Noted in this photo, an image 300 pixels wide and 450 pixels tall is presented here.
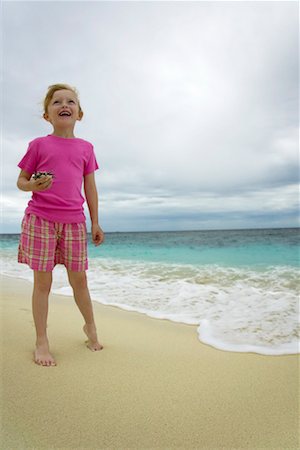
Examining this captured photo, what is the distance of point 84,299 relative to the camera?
230cm

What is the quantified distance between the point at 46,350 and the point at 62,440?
0.77m

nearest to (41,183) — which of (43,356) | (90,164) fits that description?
(90,164)

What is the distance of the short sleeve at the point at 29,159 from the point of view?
6.99ft

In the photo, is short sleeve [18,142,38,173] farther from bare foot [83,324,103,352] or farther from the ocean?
the ocean

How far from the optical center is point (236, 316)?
138 inches

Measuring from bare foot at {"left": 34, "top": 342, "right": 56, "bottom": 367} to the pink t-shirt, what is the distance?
773 mm

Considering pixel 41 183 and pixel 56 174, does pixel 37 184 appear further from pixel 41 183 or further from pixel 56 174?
pixel 56 174

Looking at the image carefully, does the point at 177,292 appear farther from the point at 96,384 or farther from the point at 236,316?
the point at 96,384

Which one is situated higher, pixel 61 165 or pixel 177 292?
pixel 61 165

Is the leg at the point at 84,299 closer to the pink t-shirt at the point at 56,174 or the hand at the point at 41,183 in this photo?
the pink t-shirt at the point at 56,174

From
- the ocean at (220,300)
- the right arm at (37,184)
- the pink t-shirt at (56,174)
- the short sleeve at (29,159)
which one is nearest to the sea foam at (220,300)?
the ocean at (220,300)

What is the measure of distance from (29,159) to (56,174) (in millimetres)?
186

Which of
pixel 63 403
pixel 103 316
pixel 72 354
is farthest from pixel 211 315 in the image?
pixel 63 403

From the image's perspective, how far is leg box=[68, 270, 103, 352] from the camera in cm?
227
